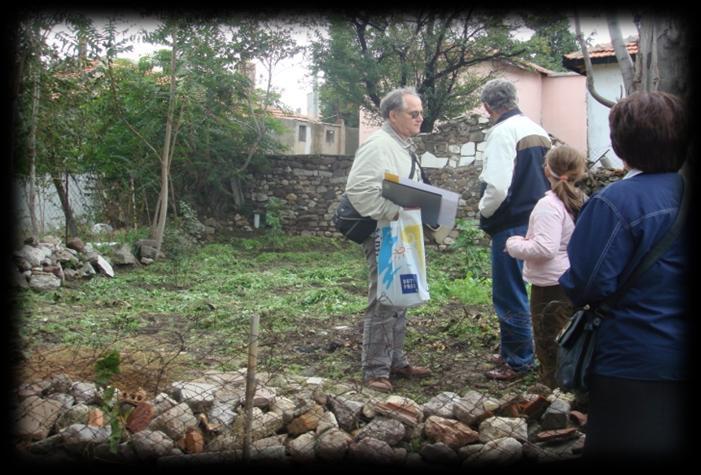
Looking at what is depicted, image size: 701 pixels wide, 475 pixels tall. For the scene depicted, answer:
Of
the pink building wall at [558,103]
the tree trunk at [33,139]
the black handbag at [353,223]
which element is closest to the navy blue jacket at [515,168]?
the black handbag at [353,223]

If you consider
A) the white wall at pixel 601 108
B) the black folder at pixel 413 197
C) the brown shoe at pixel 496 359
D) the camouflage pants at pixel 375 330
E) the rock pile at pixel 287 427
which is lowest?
the rock pile at pixel 287 427

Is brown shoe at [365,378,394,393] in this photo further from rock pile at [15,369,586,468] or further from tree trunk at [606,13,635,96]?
tree trunk at [606,13,635,96]

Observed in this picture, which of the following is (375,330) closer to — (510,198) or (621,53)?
(510,198)

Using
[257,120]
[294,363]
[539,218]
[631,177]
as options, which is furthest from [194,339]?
[257,120]

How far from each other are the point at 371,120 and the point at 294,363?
12.0 m

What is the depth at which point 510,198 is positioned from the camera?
407cm

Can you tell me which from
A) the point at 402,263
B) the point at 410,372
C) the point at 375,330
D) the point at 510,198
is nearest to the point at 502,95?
the point at 510,198

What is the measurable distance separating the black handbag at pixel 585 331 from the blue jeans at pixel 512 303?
1.90m

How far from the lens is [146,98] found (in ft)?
38.9

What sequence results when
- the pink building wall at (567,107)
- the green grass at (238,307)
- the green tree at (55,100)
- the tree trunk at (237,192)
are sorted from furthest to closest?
1. the pink building wall at (567,107)
2. the tree trunk at (237,192)
3. the green tree at (55,100)
4. the green grass at (238,307)

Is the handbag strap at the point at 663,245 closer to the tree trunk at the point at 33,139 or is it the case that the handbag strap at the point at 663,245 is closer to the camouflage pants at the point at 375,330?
the camouflage pants at the point at 375,330

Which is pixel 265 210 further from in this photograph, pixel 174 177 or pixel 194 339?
pixel 194 339

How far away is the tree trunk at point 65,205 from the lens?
32.9ft

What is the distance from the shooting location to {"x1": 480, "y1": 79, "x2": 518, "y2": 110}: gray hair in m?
4.20
